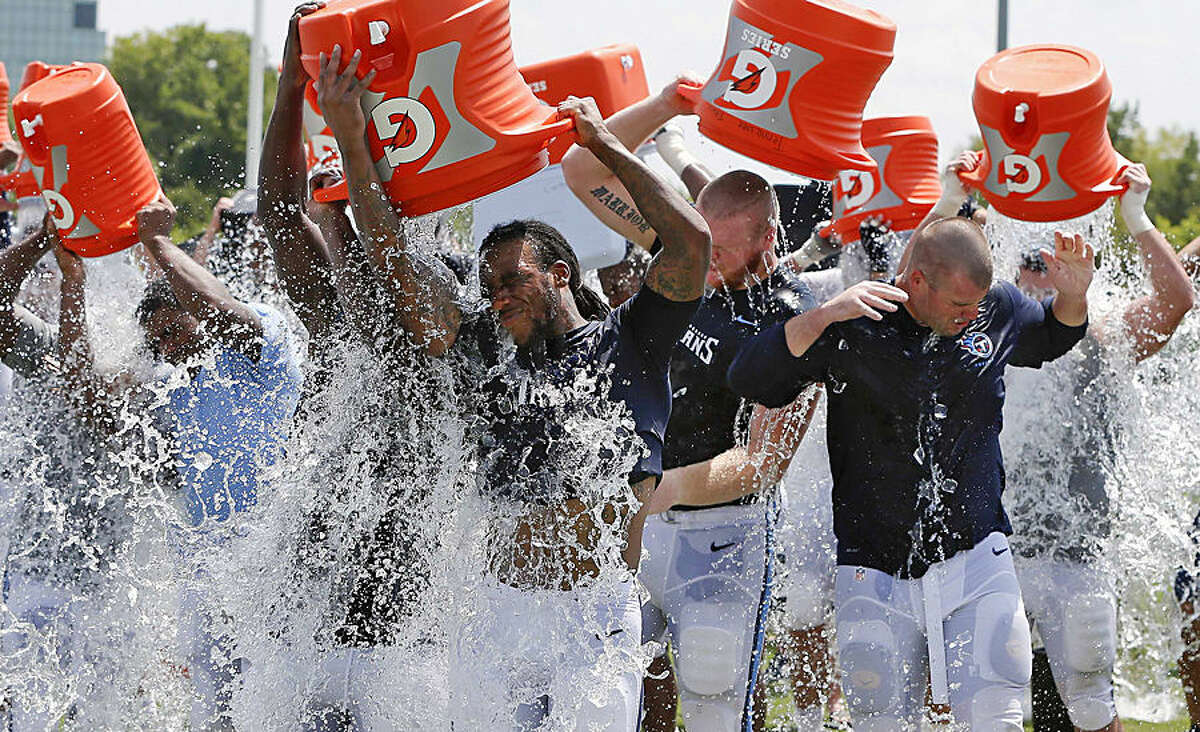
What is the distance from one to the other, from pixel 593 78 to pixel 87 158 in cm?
178

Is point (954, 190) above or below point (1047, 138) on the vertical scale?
below

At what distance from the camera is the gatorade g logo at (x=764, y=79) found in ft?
14.0

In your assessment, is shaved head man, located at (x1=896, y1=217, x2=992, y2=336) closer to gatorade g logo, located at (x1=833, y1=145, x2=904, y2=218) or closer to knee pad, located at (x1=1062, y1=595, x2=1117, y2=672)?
knee pad, located at (x1=1062, y1=595, x2=1117, y2=672)

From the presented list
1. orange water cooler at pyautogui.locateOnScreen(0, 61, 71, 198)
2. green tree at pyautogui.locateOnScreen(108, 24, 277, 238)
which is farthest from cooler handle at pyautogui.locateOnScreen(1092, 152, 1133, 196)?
green tree at pyautogui.locateOnScreen(108, 24, 277, 238)

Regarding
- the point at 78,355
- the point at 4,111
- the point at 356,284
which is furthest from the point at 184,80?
the point at 356,284

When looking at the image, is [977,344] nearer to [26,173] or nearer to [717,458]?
[717,458]

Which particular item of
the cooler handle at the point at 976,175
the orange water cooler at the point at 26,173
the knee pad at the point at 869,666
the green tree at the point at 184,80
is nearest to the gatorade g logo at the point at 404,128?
the knee pad at the point at 869,666

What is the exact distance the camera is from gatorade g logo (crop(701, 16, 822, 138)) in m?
4.26

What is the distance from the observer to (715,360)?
475 cm

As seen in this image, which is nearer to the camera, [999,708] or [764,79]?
[999,708]

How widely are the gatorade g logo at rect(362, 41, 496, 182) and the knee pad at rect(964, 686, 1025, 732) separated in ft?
6.67

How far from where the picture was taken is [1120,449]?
220 inches

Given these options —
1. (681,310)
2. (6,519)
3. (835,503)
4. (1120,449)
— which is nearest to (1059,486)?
(1120,449)

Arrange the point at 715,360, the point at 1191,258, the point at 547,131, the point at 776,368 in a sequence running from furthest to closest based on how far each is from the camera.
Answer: the point at 1191,258
the point at 715,360
the point at 776,368
the point at 547,131
